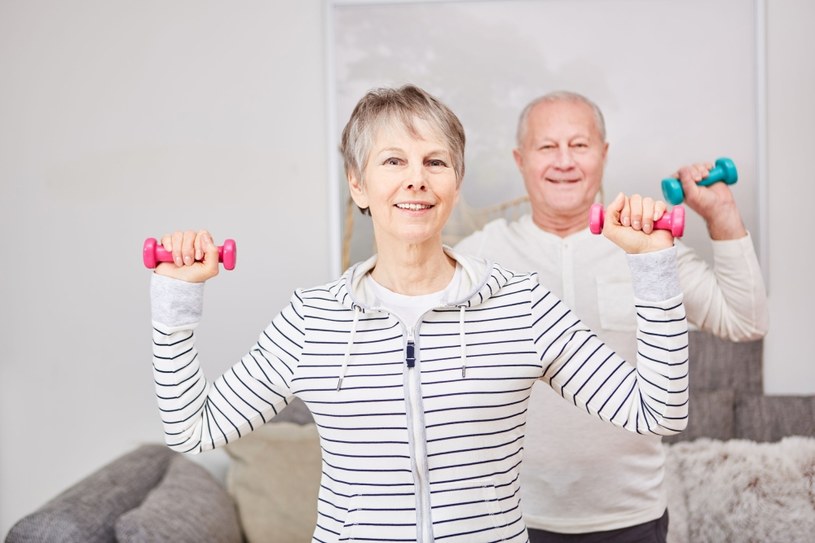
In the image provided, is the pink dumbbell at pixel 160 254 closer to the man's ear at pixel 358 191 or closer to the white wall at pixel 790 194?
the man's ear at pixel 358 191

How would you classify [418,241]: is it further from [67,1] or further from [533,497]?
[67,1]

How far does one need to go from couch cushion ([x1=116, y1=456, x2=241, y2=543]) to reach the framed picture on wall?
0.83 m

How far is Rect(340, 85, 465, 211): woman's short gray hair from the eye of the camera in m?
1.43

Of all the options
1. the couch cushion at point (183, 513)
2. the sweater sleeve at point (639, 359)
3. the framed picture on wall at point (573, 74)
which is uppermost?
the framed picture on wall at point (573, 74)

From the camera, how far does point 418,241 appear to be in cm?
142

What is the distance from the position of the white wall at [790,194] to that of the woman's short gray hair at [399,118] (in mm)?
1822

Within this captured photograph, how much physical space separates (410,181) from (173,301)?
0.41 m

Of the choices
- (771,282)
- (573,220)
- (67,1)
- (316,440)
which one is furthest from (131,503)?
(771,282)

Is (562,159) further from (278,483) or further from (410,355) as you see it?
(278,483)

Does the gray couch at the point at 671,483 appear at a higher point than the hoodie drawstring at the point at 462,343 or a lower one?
lower

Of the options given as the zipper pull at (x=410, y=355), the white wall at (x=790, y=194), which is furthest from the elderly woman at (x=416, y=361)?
the white wall at (x=790, y=194)

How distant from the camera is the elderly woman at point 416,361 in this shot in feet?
4.31

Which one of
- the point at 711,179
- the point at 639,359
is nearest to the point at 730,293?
the point at 711,179

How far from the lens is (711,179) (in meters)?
1.81
